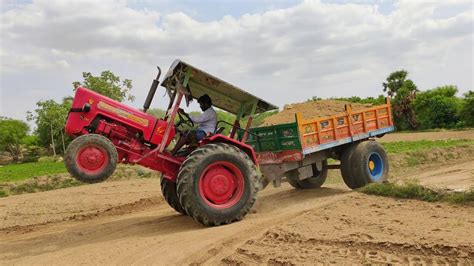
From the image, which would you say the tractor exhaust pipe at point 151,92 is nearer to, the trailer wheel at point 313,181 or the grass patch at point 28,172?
the trailer wheel at point 313,181

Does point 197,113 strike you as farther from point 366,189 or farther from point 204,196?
point 366,189

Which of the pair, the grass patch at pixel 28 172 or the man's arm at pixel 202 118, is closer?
the man's arm at pixel 202 118

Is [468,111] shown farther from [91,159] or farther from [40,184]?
[91,159]

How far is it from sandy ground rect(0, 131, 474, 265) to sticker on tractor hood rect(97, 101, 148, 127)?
1760 millimetres

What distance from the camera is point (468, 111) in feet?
121

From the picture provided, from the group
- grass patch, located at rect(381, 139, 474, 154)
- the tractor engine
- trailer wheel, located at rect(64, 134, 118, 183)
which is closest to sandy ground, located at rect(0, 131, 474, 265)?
trailer wheel, located at rect(64, 134, 118, 183)

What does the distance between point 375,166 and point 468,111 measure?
3132 centimetres

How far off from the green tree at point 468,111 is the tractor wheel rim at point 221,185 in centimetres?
3452

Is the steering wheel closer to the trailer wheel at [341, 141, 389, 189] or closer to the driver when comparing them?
the driver

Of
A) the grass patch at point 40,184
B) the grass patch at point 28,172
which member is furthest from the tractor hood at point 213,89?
the grass patch at point 28,172

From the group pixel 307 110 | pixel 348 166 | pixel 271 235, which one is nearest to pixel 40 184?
pixel 348 166

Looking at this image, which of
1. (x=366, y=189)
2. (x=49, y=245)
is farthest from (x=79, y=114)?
(x=366, y=189)

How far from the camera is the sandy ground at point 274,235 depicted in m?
5.15

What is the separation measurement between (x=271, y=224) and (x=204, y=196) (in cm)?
112
